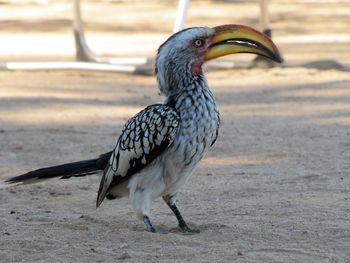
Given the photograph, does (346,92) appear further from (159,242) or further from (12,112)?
(159,242)

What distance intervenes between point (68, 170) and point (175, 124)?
2.86ft

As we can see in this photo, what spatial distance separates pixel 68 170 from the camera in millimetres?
6250

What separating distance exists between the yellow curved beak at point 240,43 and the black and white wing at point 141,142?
0.48 meters

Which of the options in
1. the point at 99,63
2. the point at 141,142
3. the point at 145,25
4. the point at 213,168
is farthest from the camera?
the point at 145,25

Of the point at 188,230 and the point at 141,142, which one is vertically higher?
the point at 141,142

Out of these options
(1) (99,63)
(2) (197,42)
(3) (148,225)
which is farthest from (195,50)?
(1) (99,63)

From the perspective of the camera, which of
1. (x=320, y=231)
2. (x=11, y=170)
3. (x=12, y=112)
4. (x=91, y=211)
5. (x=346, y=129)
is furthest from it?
(x=12, y=112)

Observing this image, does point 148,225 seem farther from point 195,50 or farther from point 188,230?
point 195,50

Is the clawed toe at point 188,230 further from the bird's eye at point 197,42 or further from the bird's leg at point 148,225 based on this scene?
the bird's eye at point 197,42

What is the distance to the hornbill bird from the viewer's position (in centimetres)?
577

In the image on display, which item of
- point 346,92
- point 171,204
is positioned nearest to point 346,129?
point 346,92

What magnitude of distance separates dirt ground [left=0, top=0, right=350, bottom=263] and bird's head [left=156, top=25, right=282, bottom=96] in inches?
35.3

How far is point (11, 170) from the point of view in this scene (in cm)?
812

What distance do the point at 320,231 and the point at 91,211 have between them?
5.34 ft
